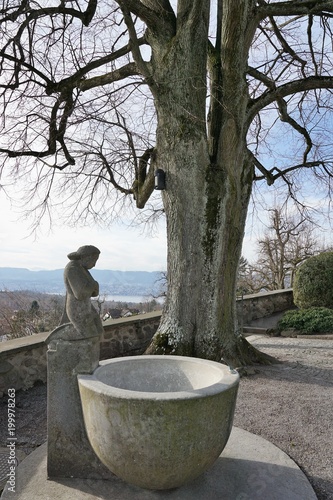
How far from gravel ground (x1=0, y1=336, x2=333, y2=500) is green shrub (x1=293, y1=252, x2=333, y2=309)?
578 cm

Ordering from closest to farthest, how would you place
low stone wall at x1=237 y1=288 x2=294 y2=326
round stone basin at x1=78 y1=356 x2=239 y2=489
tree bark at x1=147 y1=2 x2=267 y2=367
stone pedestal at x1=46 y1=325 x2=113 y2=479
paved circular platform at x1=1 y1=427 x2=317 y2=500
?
round stone basin at x1=78 y1=356 x2=239 y2=489
paved circular platform at x1=1 y1=427 x2=317 y2=500
stone pedestal at x1=46 y1=325 x2=113 y2=479
tree bark at x1=147 y1=2 x2=267 y2=367
low stone wall at x1=237 y1=288 x2=294 y2=326

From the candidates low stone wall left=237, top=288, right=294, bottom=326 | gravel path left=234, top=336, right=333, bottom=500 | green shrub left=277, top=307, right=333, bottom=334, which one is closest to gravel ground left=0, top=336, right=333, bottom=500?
gravel path left=234, top=336, right=333, bottom=500

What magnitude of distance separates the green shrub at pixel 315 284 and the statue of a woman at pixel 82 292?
10.4 m

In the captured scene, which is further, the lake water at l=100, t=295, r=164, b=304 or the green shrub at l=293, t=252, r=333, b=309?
the lake water at l=100, t=295, r=164, b=304

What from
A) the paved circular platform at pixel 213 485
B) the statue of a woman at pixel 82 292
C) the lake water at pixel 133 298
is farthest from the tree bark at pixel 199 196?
the lake water at pixel 133 298

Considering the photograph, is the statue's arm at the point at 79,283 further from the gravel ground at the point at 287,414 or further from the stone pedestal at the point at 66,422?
the gravel ground at the point at 287,414

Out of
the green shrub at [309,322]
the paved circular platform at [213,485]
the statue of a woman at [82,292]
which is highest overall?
the statue of a woman at [82,292]

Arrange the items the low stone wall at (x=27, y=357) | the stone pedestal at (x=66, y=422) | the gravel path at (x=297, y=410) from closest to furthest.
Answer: the stone pedestal at (x=66, y=422) < the gravel path at (x=297, y=410) < the low stone wall at (x=27, y=357)

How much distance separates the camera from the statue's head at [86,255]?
10.8ft

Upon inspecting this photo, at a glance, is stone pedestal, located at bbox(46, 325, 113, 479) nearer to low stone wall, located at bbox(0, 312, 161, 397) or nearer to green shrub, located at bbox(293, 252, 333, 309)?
low stone wall, located at bbox(0, 312, 161, 397)

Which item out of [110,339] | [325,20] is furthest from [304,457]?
[325,20]

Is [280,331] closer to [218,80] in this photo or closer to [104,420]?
[218,80]

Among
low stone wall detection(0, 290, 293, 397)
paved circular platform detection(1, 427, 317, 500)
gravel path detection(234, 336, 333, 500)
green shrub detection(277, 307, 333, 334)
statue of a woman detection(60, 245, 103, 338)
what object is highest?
statue of a woman detection(60, 245, 103, 338)

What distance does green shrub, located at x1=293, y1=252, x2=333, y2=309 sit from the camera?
40.7 ft
